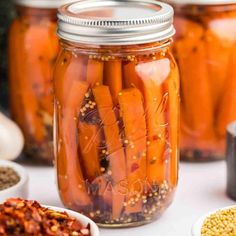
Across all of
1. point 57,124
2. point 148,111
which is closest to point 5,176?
point 57,124

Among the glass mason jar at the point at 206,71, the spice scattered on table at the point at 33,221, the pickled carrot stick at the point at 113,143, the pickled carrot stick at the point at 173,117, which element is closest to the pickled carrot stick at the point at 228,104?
the glass mason jar at the point at 206,71

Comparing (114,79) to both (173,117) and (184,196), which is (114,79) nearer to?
(173,117)

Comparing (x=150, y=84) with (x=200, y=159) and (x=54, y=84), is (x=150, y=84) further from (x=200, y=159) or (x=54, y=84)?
(x=200, y=159)

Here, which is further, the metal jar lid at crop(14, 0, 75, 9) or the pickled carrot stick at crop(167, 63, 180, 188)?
the metal jar lid at crop(14, 0, 75, 9)

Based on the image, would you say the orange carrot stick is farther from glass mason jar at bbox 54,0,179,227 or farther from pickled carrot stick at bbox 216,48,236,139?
glass mason jar at bbox 54,0,179,227

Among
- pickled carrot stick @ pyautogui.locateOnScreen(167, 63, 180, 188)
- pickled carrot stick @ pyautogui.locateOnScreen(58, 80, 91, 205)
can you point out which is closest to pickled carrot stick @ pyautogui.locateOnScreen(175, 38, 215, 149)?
pickled carrot stick @ pyautogui.locateOnScreen(167, 63, 180, 188)
